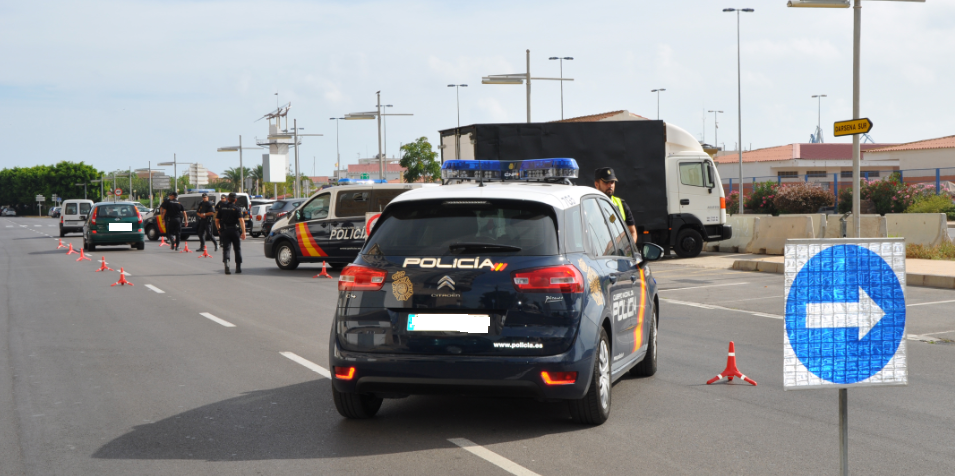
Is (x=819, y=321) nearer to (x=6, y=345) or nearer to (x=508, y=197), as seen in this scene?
(x=508, y=197)

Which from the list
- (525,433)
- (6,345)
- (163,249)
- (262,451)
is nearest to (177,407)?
(262,451)

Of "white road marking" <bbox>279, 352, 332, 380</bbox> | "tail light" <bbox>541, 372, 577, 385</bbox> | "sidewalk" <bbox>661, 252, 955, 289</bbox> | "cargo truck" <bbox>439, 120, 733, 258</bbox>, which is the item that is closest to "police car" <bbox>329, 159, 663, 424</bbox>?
"tail light" <bbox>541, 372, 577, 385</bbox>

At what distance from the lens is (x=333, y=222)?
2036 cm

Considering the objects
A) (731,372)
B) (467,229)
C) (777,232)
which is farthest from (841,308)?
(777,232)

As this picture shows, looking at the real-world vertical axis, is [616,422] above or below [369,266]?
below

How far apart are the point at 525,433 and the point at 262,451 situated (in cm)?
165

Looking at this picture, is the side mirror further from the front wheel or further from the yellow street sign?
the front wheel

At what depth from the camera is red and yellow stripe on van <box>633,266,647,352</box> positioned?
7068 millimetres

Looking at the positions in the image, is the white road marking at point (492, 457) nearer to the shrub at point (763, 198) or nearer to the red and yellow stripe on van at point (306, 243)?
the red and yellow stripe on van at point (306, 243)

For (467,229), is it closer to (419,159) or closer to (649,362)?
(649,362)

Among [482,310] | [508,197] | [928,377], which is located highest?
[508,197]

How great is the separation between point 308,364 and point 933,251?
1663 centimetres

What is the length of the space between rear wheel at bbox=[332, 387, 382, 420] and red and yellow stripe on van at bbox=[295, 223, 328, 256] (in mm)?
14403

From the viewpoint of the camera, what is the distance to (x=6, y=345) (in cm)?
1004
